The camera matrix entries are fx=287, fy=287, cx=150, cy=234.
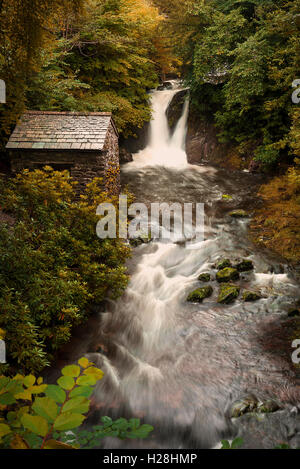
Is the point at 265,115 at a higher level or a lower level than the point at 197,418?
higher

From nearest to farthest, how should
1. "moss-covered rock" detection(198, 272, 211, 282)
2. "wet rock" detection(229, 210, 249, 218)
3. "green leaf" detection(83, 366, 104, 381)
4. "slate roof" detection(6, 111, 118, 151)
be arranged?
1. "green leaf" detection(83, 366, 104, 381)
2. "moss-covered rock" detection(198, 272, 211, 282)
3. "slate roof" detection(6, 111, 118, 151)
4. "wet rock" detection(229, 210, 249, 218)

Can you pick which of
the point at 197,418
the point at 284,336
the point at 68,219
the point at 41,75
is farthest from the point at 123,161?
the point at 197,418

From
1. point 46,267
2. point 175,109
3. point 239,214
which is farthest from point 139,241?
point 175,109

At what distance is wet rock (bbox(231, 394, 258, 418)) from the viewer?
4090mm

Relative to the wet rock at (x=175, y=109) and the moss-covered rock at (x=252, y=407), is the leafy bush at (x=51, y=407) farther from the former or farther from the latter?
the wet rock at (x=175, y=109)

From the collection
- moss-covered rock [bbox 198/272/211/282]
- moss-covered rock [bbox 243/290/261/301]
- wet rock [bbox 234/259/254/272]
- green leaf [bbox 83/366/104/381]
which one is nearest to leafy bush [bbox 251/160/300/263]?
wet rock [bbox 234/259/254/272]

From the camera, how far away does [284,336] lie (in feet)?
17.7

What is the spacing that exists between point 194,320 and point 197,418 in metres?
2.15

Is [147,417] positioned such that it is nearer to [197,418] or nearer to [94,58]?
[197,418]

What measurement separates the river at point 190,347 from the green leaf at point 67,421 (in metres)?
3.04

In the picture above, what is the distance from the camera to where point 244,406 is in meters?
4.16

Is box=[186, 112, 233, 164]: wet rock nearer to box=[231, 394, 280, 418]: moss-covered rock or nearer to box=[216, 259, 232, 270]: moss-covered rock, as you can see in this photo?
box=[216, 259, 232, 270]: moss-covered rock

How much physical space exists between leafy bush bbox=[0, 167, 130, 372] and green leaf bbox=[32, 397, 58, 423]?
2.81m

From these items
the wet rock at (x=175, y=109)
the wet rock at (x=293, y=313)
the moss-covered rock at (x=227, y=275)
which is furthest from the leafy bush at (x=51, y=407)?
the wet rock at (x=175, y=109)
